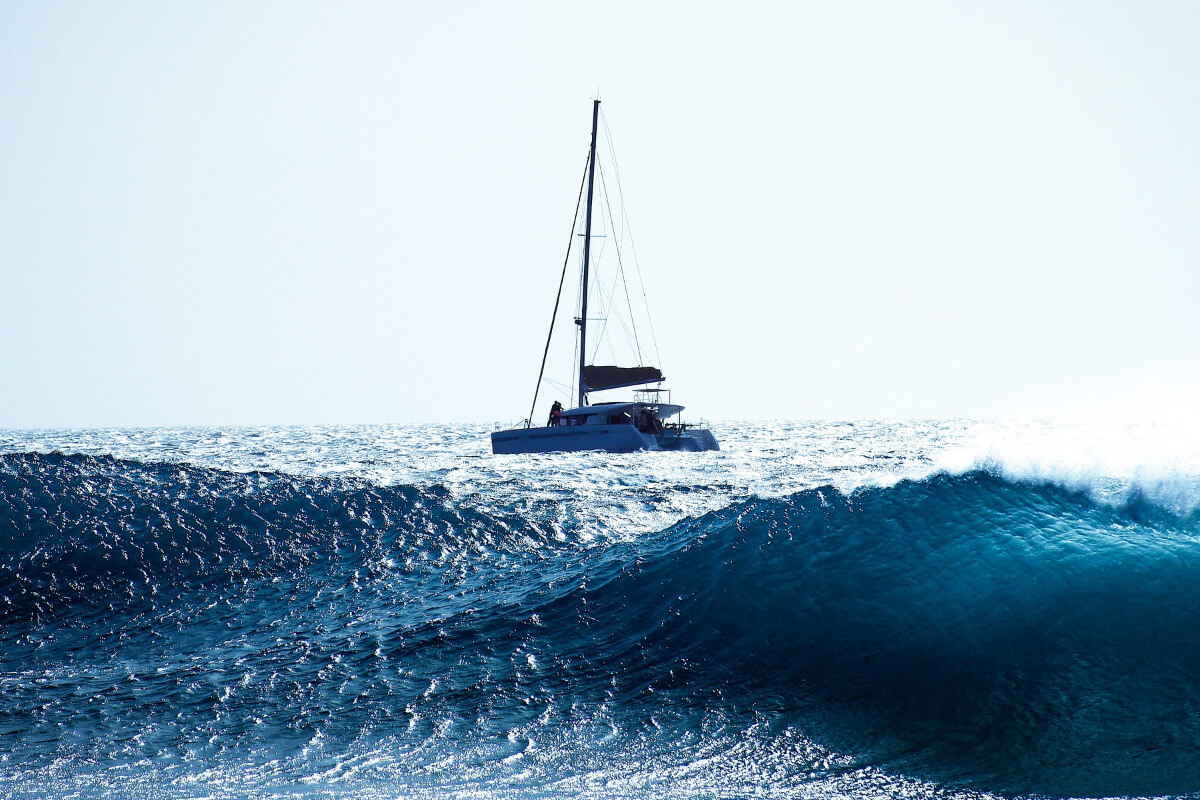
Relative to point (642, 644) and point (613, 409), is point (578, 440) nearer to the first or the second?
point (613, 409)

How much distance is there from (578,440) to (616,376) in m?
4.84

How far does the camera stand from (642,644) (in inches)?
390

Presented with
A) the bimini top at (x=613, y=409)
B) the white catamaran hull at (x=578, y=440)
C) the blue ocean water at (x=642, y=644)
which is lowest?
the blue ocean water at (x=642, y=644)

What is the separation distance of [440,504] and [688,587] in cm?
875

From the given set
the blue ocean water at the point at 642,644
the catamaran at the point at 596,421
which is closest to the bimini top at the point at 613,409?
the catamaran at the point at 596,421

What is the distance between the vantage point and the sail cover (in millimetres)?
44906

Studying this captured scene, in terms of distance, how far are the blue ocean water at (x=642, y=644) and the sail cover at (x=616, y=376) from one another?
27642mm

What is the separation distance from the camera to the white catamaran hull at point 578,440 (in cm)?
4212

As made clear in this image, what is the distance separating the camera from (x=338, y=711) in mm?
8359

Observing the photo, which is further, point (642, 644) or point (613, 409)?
point (613, 409)

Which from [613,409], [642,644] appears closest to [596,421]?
[613,409]

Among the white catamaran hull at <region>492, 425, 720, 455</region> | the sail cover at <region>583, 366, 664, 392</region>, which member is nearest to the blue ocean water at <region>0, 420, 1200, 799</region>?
the white catamaran hull at <region>492, 425, 720, 455</region>

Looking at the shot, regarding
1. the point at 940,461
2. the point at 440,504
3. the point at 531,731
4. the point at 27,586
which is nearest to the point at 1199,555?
the point at 940,461

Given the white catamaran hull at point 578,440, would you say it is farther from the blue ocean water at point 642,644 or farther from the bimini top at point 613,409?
the blue ocean water at point 642,644
